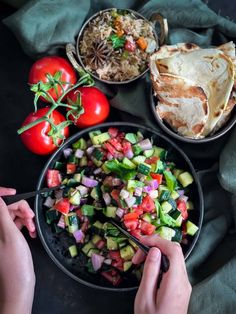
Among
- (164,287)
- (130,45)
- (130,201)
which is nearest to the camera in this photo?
(164,287)

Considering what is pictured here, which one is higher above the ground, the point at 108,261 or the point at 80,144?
the point at 80,144

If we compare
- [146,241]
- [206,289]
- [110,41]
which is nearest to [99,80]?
[110,41]

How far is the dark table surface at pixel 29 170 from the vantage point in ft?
4.05

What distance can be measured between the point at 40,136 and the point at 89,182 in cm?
16

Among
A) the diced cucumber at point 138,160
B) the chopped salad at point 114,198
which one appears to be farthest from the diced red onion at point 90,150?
Result: the diced cucumber at point 138,160

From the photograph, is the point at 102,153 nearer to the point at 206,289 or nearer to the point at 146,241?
the point at 146,241

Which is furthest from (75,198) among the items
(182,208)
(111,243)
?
(182,208)

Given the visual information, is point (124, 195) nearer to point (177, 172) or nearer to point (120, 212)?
point (120, 212)

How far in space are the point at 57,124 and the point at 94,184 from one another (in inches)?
6.6

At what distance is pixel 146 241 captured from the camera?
104 cm

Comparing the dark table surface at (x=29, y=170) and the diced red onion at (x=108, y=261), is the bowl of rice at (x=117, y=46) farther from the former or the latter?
the diced red onion at (x=108, y=261)

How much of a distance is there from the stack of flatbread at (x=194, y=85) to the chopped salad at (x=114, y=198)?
106 millimetres

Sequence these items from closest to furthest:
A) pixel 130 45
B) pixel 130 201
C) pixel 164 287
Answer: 1. pixel 164 287
2. pixel 130 201
3. pixel 130 45

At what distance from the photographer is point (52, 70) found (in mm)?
1242
